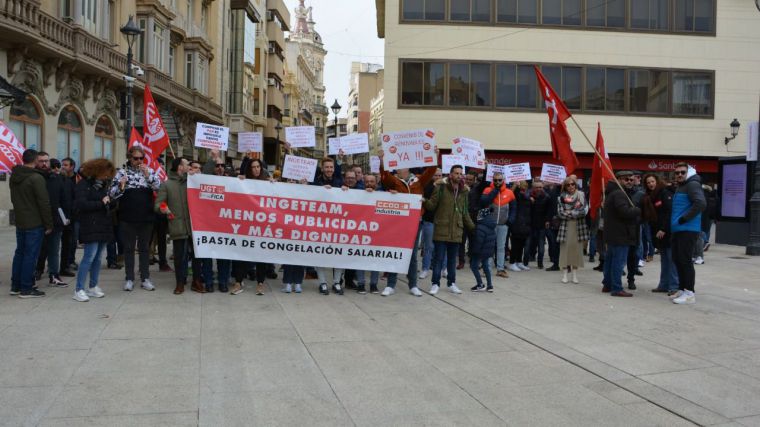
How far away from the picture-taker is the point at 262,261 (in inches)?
360

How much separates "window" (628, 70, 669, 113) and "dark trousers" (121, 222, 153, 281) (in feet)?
91.9

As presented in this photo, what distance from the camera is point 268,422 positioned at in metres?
4.20

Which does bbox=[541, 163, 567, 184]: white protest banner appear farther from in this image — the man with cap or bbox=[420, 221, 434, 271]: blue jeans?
the man with cap

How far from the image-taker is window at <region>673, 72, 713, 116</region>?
3156cm

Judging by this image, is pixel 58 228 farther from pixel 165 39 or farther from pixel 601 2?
pixel 601 2

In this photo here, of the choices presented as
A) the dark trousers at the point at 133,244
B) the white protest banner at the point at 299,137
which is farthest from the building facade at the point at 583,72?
the dark trousers at the point at 133,244

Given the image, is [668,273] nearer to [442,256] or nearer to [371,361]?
[442,256]

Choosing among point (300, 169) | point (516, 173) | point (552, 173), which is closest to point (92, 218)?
point (300, 169)

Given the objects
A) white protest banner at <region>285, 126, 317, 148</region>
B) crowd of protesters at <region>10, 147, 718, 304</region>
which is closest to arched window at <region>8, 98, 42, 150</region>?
white protest banner at <region>285, 126, 317, 148</region>

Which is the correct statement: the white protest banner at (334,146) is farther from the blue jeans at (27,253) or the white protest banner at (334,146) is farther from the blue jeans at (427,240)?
the blue jeans at (27,253)

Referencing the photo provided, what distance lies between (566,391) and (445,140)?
25.5 meters

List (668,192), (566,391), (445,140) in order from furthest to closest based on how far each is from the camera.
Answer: (445,140)
(668,192)
(566,391)

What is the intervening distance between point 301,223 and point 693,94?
29.1 metres

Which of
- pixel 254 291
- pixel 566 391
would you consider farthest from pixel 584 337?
pixel 254 291
